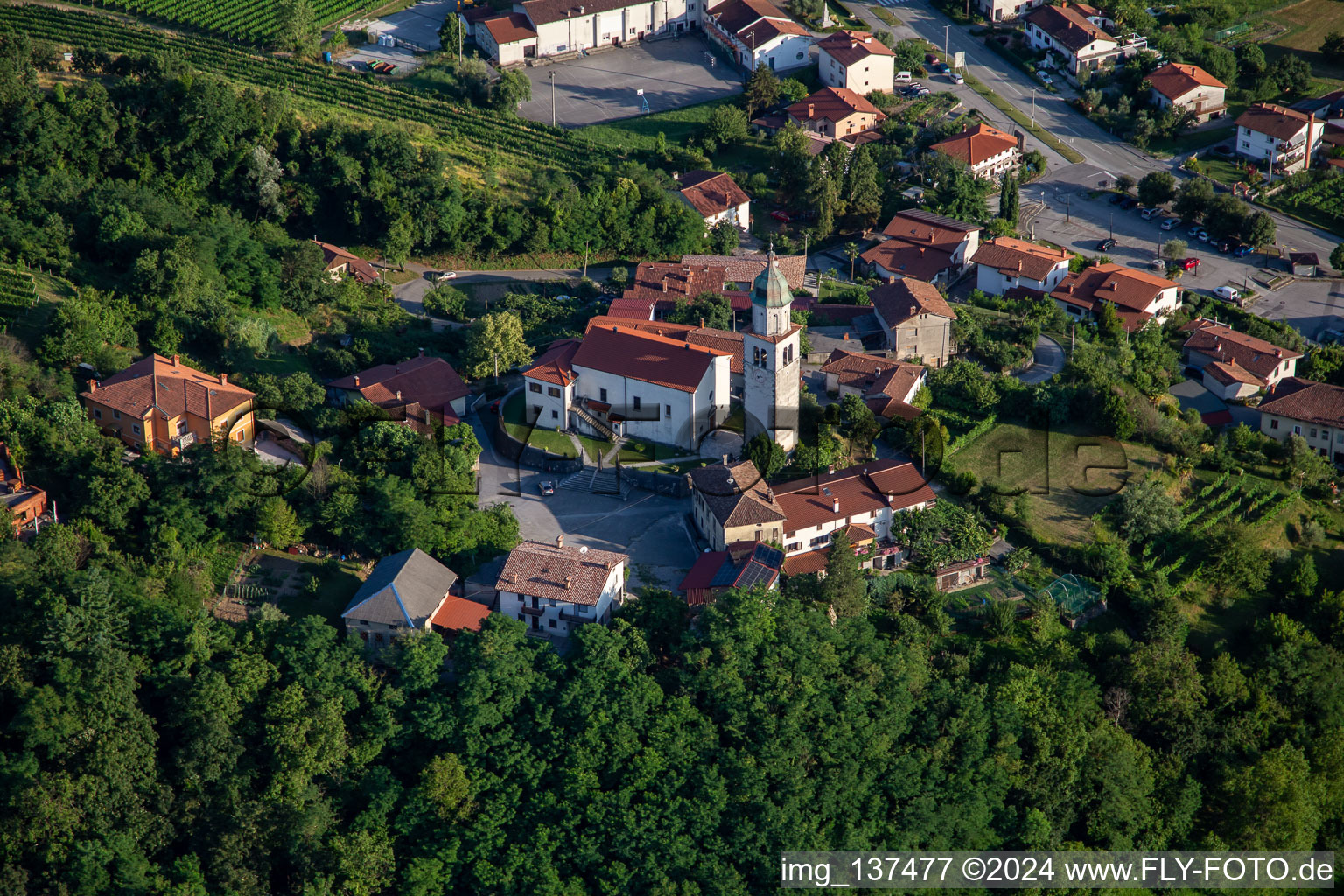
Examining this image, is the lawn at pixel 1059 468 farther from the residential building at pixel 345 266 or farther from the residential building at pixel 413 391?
the residential building at pixel 345 266

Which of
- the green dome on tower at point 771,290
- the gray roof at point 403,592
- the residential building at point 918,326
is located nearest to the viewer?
the gray roof at point 403,592

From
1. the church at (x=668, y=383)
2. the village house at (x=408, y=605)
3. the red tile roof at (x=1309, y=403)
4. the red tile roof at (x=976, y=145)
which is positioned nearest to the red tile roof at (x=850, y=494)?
the church at (x=668, y=383)

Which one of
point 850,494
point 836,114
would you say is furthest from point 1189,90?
point 850,494

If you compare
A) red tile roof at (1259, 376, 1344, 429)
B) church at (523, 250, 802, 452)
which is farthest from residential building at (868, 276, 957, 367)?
red tile roof at (1259, 376, 1344, 429)

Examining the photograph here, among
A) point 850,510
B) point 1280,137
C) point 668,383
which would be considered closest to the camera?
point 850,510

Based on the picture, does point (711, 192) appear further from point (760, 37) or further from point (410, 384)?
point (410, 384)

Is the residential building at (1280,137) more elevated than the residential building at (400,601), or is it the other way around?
the residential building at (1280,137)
